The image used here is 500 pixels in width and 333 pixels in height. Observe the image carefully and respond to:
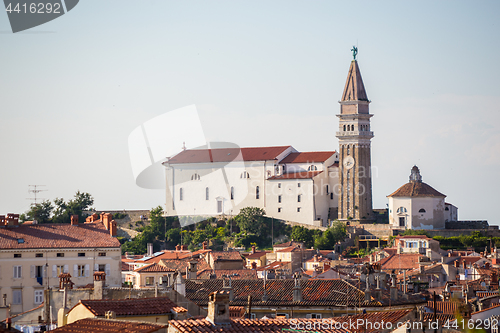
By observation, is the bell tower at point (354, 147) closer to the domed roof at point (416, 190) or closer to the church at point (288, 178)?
the church at point (288, 178)

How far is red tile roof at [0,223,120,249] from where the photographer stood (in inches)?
1526

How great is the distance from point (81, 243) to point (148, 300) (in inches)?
829

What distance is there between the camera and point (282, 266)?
62594 millimetres

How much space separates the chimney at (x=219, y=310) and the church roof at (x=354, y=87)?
265 feet

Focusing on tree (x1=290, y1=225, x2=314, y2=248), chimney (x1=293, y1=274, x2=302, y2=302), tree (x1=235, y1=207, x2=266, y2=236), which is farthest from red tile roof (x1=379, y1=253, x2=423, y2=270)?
chimney (x1=293, y1=274, x2=302, y2=302)

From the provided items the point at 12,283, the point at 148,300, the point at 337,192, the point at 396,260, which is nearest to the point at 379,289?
the point at 148,300

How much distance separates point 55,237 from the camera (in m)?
40.3

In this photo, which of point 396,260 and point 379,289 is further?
point 396,260

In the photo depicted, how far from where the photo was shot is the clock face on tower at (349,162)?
9681 cm

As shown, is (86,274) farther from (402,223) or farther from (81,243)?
(402,223)

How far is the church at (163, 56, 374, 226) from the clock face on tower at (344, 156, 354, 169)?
10 centimetres

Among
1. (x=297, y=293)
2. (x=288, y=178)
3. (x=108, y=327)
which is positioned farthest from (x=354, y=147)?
(x=108, y=327)

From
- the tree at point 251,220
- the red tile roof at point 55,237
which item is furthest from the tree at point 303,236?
the red tile roof at point 55,237

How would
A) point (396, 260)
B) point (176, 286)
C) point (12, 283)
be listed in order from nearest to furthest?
1. point (176, 286)
2. point (12, 283)
3. point (396, 260)
